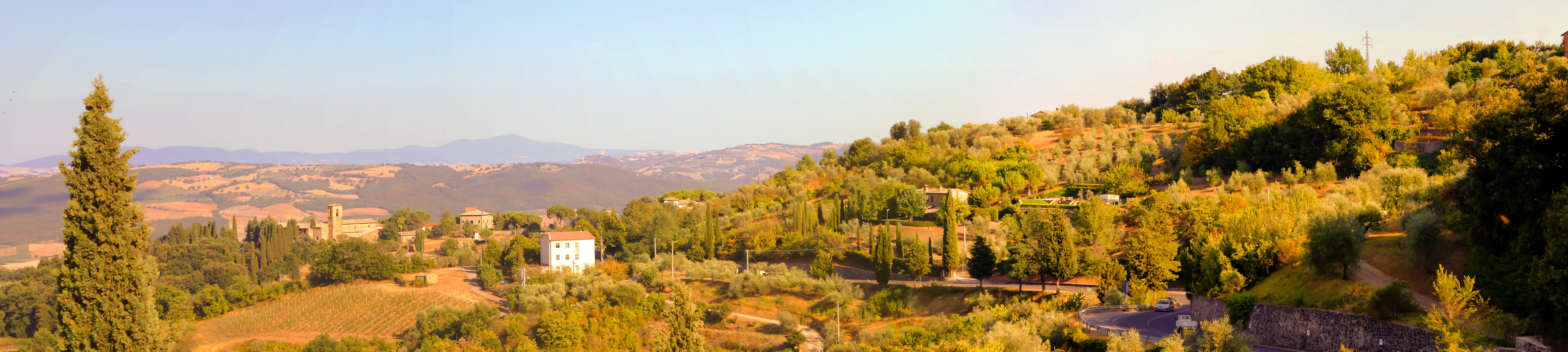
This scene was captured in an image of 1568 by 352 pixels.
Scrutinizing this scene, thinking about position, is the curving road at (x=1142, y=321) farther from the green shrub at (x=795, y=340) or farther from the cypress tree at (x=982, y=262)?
the green shrub at (x=795, y=340)

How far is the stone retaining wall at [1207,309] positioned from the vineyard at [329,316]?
4952 centimetres

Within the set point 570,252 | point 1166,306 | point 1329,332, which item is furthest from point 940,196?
point 1329,332

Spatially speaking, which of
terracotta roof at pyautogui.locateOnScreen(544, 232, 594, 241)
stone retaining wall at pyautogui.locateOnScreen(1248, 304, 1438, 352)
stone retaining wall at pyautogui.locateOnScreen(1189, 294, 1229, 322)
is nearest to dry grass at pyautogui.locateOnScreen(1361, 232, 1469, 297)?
stone retaining wall at pyautogui.locateOnScreen(1248, 304, 1438, 352)

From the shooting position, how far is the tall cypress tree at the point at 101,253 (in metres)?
14.9

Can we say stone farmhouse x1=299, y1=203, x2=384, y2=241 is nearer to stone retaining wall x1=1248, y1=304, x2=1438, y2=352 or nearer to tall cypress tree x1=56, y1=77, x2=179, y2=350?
tall cypress tree x1=56, y1=77, x2=179, y2=350

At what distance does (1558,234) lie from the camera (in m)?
16.0

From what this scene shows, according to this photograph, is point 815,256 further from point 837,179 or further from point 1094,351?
point 1094,351

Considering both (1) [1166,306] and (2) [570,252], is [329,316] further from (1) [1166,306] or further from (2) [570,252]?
(1) [1166,306]

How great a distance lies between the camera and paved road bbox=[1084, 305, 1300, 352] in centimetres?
2380

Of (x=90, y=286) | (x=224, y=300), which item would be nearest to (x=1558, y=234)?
(x=90, y=286)

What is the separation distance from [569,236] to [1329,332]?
225ft

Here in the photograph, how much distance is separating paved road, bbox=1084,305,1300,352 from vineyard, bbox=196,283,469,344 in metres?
46.4

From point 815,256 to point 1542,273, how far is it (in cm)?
4742

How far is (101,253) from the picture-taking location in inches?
597
